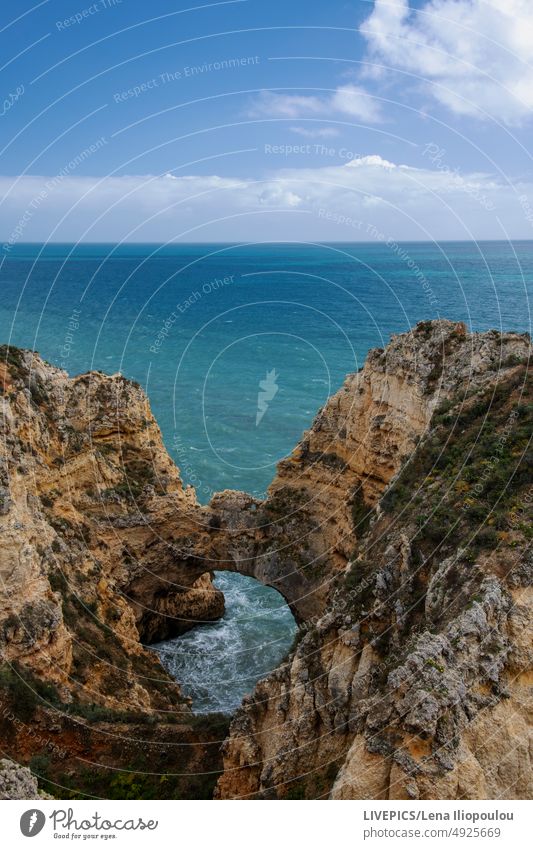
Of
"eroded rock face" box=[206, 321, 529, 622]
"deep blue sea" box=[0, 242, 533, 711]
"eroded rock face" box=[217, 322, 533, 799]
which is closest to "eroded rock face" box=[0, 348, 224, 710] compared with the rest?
"eroded rock face" box=[206, 321, 529, 622]

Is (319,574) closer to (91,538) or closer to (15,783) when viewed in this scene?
(91,538)

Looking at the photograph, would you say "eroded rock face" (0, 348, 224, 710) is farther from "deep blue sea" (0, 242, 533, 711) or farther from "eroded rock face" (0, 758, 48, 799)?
"eroded rock face" (0, 758, 48, 799)

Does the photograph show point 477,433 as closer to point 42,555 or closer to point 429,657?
point 429,657

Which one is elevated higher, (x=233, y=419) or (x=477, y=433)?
(x=477, y=433)

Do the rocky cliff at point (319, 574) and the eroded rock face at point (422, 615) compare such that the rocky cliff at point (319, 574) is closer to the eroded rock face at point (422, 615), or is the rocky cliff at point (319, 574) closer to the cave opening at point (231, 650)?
the eroded rock face at point (422, 615)

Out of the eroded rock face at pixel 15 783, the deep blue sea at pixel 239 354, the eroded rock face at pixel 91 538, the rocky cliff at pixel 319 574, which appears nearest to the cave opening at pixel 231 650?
the deep blue sea at pixel 239 354

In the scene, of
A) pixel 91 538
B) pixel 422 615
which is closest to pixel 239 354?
pixel 91 538

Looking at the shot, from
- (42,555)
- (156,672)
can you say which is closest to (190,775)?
(156,672)
